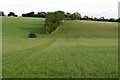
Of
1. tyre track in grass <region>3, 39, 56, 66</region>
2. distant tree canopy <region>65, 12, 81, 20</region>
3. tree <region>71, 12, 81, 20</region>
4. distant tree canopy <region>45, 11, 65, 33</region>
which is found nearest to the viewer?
tyre track in grass <region>3, 39, 56, 66</region>

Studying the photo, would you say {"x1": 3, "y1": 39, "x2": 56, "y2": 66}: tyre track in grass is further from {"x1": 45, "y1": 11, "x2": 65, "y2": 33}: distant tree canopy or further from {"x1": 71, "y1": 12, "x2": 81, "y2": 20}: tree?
{"x1": 71, "y1": 12, "x2": 81, "y2": 20}: tree

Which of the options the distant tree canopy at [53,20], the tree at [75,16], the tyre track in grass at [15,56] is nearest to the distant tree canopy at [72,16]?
the tree at [75,16]

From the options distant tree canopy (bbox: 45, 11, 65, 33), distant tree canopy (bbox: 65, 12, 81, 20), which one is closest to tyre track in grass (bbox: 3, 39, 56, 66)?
distant tree canopy (bbox: 45, 11, 65, 33)

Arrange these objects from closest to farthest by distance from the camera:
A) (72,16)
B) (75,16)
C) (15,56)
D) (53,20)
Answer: (15,56) → (53,20) → (72,16) → (75,16)

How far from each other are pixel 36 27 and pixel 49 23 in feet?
32.4

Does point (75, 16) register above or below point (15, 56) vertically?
above

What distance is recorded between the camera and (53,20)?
107688mm

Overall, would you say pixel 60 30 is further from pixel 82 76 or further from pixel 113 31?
pixel 82 76

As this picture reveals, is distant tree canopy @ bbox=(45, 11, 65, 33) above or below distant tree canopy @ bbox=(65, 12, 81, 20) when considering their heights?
below

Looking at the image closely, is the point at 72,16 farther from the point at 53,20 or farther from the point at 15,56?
the point at 15,56

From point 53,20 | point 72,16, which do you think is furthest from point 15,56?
point 72,16

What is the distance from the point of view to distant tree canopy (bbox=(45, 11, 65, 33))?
105m

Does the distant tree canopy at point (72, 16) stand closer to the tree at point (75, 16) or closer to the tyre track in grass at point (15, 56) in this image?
the tree at point (75, 16)

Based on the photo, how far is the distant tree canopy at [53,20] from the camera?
10500 cm
